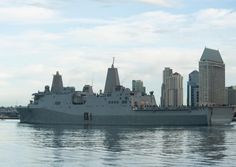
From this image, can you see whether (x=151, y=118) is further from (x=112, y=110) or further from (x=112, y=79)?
(x=112, y=79)

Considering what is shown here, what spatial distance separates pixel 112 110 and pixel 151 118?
902 centimetres

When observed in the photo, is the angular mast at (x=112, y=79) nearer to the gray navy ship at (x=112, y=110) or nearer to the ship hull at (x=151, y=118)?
the gray navy ship at (x=112, y=110)

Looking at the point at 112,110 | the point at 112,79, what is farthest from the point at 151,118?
the point at 112,79

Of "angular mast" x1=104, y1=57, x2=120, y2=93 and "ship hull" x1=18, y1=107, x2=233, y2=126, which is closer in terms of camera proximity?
"ship hull" x1=18, y1=107, x2=233, y2=126

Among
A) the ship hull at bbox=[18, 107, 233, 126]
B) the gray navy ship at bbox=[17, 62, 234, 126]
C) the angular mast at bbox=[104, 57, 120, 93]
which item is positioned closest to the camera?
the ship hull at bbox=[18, 107, 233, 126]

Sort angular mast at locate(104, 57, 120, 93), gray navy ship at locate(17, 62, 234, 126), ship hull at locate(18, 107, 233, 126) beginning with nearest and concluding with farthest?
ship hull at locate(18, 107, 233, 126) → gray navy ship at locate(17, 62, 234, 126) → angular mast at locate(104, 57, 120, 93)

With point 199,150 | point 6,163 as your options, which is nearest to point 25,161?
point 6,163

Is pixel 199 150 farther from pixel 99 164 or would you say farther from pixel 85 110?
pixel 85 110

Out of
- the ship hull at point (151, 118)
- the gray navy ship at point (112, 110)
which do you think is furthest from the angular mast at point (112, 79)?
the ship hull at point (151, 118)

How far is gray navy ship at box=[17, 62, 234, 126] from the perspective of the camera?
11100cm

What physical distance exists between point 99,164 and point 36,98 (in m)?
99.2

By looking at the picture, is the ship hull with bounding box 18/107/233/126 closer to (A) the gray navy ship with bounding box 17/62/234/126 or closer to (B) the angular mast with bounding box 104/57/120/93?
(A) the gray navy ship with bounding box 17/62/234/126

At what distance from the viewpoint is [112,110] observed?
11469 cm

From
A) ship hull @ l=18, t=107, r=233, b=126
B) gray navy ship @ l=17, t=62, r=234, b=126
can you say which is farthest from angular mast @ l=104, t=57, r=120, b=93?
ship hull @ l=18, t=107, r=233, b=126
